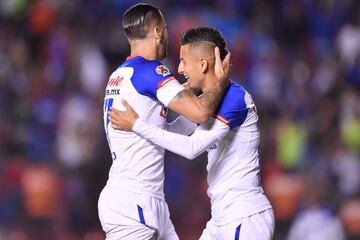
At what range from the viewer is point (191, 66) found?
5277 millimetres

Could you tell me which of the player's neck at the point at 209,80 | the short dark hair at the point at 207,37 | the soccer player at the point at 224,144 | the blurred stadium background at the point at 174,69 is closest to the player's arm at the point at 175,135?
the soccer player at the point at 224,144

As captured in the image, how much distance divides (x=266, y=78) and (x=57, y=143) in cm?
252

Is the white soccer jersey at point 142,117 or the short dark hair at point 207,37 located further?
the short dark hair at point 207,37

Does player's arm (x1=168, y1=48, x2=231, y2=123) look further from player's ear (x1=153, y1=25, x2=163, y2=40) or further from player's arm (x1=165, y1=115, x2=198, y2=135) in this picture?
player's arm (x1=165, y1=115, x2=198, y2=135)

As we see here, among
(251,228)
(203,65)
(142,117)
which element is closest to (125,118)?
(142,117)

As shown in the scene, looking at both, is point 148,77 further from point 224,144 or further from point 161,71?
point 224,144

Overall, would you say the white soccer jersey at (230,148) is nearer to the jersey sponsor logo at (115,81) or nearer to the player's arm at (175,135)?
the player's arm at (175,135)

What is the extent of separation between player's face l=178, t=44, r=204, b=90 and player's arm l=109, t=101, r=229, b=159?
28 cm

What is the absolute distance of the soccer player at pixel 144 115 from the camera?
515cm

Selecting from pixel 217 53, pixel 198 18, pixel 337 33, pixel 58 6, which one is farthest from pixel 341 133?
pixel 217 53

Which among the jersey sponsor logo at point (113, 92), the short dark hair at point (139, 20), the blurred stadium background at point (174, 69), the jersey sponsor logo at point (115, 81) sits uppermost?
the short dark hair at point (139, 20)

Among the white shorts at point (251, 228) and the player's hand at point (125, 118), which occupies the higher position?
the player's hand at point (125, 118)

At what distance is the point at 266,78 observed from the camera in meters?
10.9

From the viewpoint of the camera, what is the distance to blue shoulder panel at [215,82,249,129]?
5.16 m
